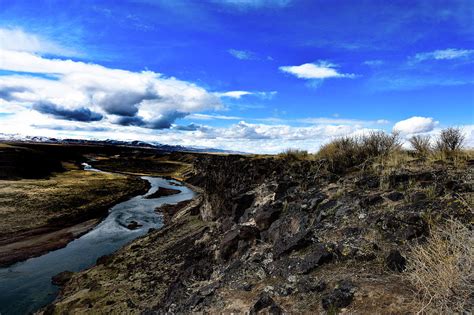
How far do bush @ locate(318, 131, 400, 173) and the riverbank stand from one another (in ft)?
110

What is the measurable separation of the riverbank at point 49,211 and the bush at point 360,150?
3363 cm

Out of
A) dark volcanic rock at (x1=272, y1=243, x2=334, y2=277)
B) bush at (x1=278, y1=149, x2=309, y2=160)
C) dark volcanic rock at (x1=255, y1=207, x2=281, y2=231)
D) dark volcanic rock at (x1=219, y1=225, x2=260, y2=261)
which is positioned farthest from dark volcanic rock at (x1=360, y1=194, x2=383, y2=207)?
bush at (x1=278, y1=149, x2=309, y2=160)

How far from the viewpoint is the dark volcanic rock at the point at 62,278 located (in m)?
26.0

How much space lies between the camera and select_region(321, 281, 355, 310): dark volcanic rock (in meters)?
7.03

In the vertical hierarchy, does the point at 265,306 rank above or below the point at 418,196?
below

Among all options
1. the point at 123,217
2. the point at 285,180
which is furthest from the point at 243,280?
the point at 123,217

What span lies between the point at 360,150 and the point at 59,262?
3125 cm

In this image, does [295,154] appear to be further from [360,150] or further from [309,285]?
[309,285]

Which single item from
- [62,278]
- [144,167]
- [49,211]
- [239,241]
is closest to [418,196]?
[239,241]

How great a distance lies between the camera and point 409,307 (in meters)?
6.15

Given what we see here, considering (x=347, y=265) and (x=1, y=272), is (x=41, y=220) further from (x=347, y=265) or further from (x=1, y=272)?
(x=347, y=265)

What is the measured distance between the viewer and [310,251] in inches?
414

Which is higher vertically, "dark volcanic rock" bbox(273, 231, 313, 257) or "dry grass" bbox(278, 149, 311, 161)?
"dry grass" bbox(278, 149, 311, 161)

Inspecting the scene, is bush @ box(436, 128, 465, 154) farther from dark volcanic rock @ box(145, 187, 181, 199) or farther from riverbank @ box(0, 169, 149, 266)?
dark volcanic rock @ box(145, 187, 181, 199)
